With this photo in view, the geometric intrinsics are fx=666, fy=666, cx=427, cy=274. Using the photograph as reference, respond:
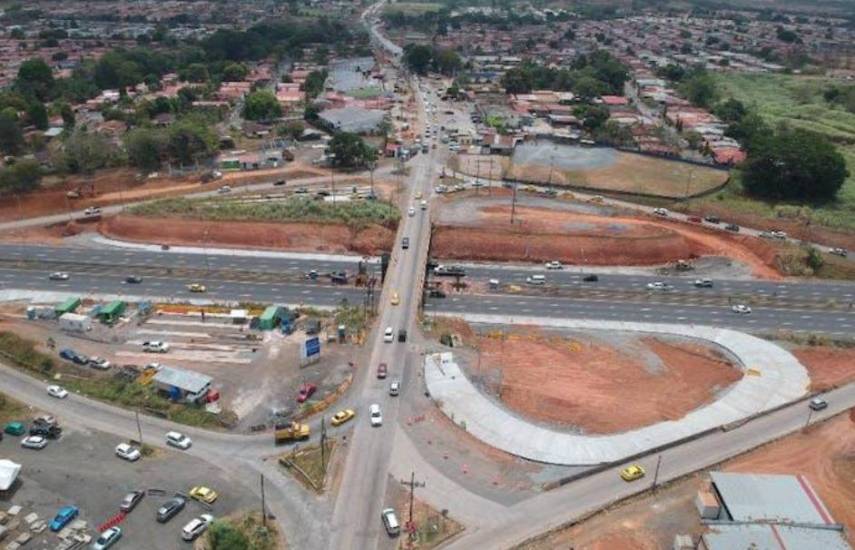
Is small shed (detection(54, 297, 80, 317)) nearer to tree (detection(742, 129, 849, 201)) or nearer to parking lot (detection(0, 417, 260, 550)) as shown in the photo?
parking lot (detection(0, 417, 260, 550))

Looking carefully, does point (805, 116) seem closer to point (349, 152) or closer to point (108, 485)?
point (349, 152)

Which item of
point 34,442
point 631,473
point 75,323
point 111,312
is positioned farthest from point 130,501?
point 631,473

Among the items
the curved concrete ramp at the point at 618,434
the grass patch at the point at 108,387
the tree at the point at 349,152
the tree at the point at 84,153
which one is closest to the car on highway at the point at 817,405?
the curved concrete ramp at the point at 618,434

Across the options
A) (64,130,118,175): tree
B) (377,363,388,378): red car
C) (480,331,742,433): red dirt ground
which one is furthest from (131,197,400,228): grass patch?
(377,363,388,378): red car

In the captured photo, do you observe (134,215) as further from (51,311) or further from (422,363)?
(422,363)

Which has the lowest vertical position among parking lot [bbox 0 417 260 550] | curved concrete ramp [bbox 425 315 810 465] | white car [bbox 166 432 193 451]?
parking lot [bbox 0 417 260 550]
